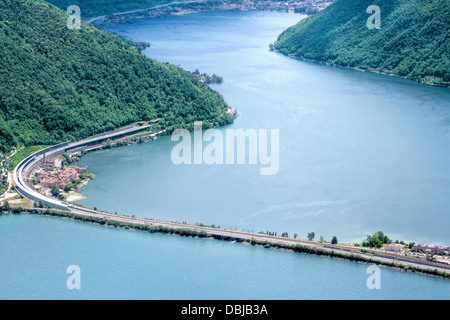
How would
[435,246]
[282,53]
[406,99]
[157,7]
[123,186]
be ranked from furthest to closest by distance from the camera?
1. [157,7]
2. [282,53]
3. [406,99]
4. [123,186]
5. [435,246]

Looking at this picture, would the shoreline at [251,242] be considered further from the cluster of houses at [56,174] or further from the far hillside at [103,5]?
the far hillside at [103,5]

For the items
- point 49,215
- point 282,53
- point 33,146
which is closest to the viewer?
point 49,215

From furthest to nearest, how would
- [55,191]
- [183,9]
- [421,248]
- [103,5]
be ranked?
[183,9], [103,5], [55,191], [421,248]

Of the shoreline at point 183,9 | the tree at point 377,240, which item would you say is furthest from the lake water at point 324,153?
the shoreline at point 183,9

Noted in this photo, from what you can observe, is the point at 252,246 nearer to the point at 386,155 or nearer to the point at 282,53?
the point at 386,155

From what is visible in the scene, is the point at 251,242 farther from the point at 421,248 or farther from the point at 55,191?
the point at 55,191

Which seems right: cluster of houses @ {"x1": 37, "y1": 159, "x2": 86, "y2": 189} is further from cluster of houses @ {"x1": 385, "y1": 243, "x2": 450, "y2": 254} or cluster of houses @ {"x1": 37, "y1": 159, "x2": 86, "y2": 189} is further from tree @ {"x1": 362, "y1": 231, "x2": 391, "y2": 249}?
cluster of houses @ {"x1": 385, "y1": 243, "x2": 450, "y2": 254}

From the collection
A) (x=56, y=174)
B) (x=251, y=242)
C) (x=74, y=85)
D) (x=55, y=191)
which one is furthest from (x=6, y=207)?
(x=74, y=85)

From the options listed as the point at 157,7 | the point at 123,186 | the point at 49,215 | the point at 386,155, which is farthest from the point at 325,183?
the point at 157,7
